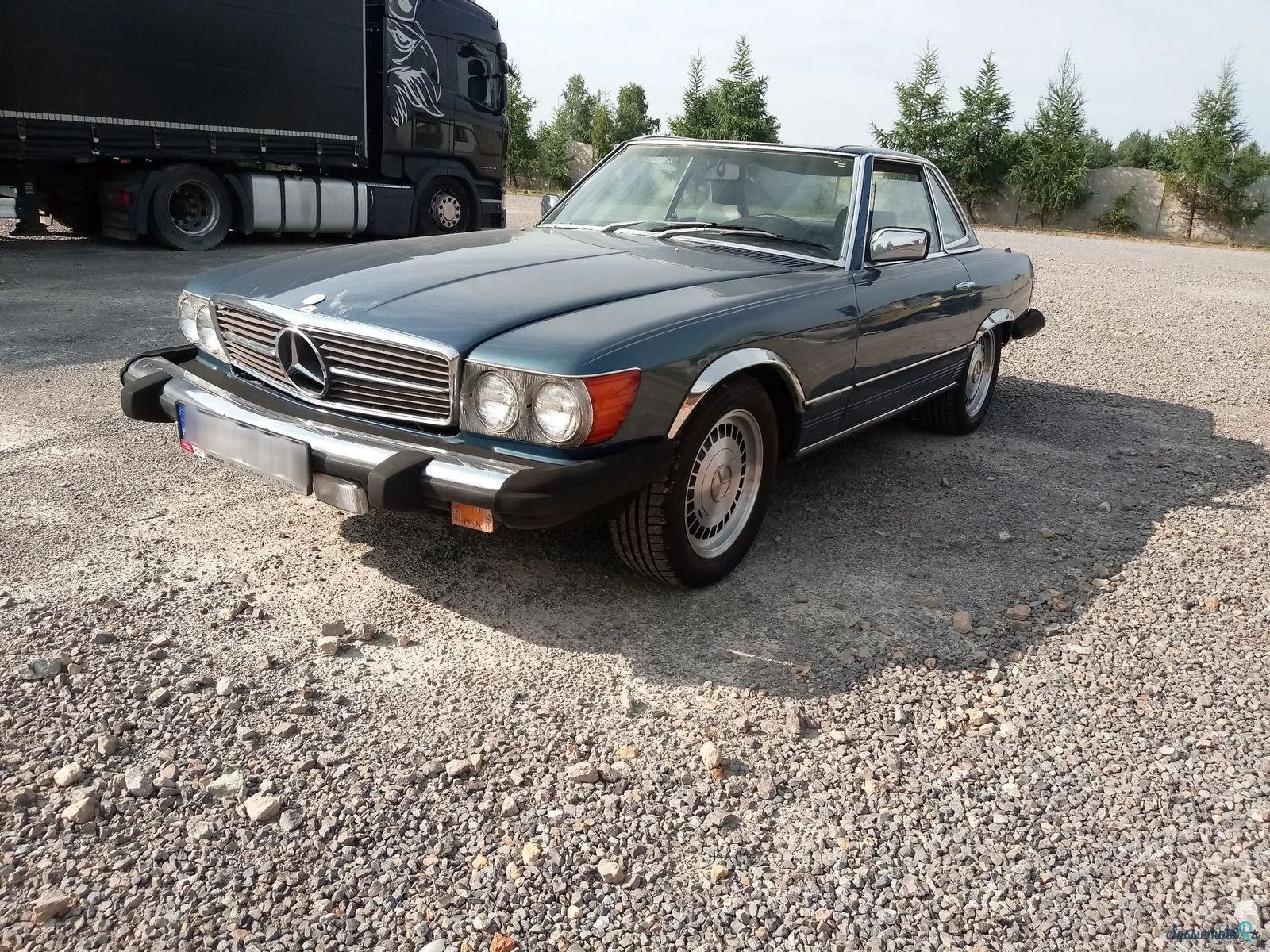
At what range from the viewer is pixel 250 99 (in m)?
12.5

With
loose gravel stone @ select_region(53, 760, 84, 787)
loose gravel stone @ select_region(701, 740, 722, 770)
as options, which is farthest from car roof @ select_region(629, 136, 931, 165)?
loose gravel stone @ select_region(53, 760, 84, 787)

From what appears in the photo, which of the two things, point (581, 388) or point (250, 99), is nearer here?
point (581, 388)

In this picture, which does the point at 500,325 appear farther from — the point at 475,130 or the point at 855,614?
the point at 475,130

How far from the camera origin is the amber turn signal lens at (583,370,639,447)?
2824mm

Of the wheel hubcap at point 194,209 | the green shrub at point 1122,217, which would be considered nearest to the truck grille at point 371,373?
the wheel hubcap at point 194,209

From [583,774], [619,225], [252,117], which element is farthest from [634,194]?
[252,117]

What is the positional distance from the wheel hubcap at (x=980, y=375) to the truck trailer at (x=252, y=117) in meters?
9.19

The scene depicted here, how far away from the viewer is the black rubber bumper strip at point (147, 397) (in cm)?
364

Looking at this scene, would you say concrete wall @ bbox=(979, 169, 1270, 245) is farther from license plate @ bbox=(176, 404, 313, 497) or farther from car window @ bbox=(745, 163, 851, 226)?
license plate @ bbox=(176, 404, 313, 497)

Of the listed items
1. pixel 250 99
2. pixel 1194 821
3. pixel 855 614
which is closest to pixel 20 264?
pixel 250 99

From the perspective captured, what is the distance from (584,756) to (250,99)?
12324 mm

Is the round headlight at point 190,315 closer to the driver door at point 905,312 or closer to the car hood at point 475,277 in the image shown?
the car hood at point 475,277

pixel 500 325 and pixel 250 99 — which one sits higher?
pixel 250 99

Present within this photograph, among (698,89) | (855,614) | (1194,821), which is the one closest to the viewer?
(1194,821)
